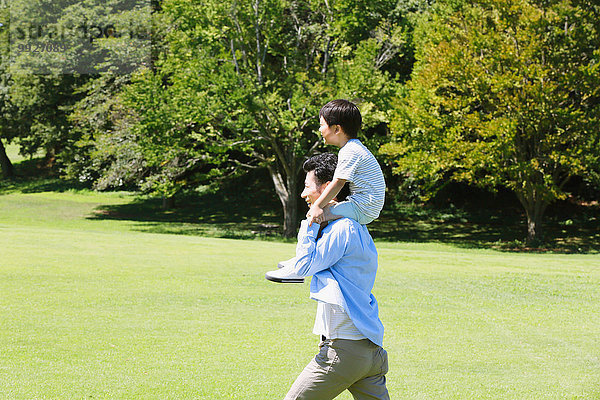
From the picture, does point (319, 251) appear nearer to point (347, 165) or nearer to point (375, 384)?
point (347, 165)

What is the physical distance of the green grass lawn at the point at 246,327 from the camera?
6520 millimetres

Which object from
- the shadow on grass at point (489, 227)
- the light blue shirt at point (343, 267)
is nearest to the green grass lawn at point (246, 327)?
the light blue shirt at point (343, 267)

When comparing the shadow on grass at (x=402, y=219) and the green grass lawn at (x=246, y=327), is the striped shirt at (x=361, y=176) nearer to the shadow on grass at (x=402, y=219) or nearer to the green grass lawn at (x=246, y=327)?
the green grass lawn at (x=246, y=327)

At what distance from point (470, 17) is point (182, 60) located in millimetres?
13078

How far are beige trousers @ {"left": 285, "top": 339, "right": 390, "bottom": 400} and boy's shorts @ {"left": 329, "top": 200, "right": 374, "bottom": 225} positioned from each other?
0.68 metres

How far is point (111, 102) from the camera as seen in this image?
3594 centimetres

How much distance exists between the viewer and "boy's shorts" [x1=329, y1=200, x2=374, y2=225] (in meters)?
3.59

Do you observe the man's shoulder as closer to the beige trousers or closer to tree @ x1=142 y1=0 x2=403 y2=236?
the beige trousers

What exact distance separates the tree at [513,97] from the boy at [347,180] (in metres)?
22.4

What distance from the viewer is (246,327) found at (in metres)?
9.37

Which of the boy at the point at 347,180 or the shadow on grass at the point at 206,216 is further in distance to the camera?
the shadow on grass at the point at 206,216

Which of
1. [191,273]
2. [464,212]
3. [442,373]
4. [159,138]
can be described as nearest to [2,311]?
[191,273]

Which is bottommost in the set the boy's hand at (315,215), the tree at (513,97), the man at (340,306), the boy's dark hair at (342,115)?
the man at (340,306)

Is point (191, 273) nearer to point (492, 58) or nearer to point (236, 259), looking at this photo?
point (236, 259)
